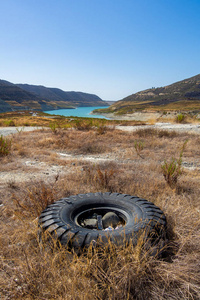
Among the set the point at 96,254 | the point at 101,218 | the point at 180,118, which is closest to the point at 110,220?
the point at 101,218

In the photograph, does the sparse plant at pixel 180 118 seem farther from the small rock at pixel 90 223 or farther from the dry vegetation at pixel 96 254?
the small rock at pixel 90 223

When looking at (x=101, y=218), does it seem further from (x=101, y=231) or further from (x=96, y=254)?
(x=96, y=254)

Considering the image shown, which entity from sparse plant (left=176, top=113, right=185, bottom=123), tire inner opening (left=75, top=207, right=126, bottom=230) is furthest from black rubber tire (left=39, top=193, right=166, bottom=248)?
sparse plant (left=176, top=113, right=185, bottom=123)

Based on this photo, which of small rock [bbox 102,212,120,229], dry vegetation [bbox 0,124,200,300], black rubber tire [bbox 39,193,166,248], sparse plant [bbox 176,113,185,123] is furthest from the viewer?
sparse plant [bbox 176,113,185,123]

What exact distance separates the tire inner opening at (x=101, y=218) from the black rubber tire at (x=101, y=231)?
1.7 inches

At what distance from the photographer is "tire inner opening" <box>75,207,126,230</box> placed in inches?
117

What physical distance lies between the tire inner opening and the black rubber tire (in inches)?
1.7

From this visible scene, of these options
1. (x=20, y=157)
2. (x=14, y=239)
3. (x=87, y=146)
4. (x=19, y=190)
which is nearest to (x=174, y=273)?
(x=14, y=239)

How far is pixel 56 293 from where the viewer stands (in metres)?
1.70

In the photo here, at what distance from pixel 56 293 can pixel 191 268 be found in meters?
1.26

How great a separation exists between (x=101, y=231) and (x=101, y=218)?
2.32ft

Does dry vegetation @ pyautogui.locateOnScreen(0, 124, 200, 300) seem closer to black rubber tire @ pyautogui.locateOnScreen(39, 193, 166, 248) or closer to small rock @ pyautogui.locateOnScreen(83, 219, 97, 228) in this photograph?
black rubber tire @ pyautogui.locateOnScreen(39, 193, 166, 248)

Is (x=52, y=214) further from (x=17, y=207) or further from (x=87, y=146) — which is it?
(x=87, y=146)

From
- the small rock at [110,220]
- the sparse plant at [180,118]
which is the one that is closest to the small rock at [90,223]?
the small rock at [110,220]
